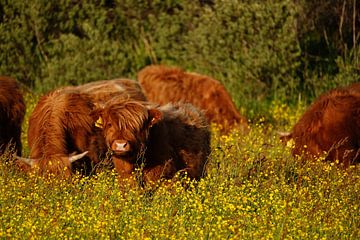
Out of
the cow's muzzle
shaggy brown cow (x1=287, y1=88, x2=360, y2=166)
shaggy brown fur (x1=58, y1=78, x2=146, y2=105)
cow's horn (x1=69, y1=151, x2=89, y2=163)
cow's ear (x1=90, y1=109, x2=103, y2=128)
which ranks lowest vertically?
shaggy brown cow (x1=287, y1=88, x2=360, y2=166)

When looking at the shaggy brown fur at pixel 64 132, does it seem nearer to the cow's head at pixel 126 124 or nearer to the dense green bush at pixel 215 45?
the cow's head at pixel 126 124

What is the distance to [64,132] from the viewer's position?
1035 centimetres

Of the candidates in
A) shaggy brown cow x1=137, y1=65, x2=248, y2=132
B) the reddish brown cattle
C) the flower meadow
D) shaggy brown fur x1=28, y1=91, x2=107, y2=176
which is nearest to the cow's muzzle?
Answer: the flower meadow

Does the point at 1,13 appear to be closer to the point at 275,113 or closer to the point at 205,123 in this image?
the point at 275,113

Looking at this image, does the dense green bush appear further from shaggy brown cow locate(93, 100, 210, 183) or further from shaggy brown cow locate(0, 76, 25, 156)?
shaggy brown cow locate(93, 100, 210, 183)

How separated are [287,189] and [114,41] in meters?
10.3

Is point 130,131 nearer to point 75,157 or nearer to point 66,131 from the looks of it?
point 75,157

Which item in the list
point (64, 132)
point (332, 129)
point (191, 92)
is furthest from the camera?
point (191, 92)

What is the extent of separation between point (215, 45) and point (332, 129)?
257 inches

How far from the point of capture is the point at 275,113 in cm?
1603

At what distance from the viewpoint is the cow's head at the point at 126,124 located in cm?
881

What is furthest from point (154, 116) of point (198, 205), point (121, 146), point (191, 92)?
point (191, 92)

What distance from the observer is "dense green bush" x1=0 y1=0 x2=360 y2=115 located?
16.8m

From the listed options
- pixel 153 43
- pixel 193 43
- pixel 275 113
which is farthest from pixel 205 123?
pixel 153 43
